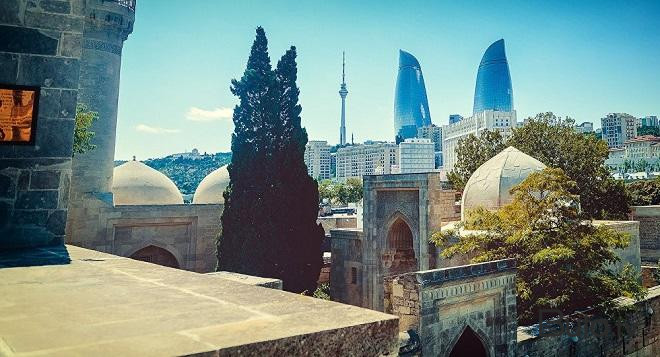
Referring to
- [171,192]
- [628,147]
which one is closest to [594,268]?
[171,192]

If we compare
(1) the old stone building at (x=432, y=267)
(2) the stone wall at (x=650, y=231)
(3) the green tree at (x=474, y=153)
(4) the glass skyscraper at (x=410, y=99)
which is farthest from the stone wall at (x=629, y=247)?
(4) the glass skyscraper at (x=410, y=99)

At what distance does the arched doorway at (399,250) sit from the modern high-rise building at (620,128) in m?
117

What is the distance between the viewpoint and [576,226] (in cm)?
1159

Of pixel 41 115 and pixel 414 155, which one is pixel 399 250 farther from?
pixel 414 155

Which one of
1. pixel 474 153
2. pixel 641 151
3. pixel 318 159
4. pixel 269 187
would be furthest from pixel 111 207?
pixel 318 159

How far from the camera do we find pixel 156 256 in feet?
60.4

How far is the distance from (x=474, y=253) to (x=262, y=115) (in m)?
10.2

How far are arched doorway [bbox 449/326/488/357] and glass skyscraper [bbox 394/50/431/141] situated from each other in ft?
525

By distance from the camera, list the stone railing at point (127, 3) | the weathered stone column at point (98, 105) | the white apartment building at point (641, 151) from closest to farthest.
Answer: the weathered stone column at point (98, 105), the stone railing at point (127, 3), the white apartment building at point (641, 151)

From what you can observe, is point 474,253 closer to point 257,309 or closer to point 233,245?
point 233,245

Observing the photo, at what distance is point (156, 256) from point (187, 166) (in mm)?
102899

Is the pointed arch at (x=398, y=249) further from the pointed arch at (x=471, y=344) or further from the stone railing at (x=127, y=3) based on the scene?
the stone railing at (x=127, y=3)

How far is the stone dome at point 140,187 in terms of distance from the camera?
1997 cm

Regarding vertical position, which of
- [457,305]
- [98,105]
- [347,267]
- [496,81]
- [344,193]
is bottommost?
[347,267]
